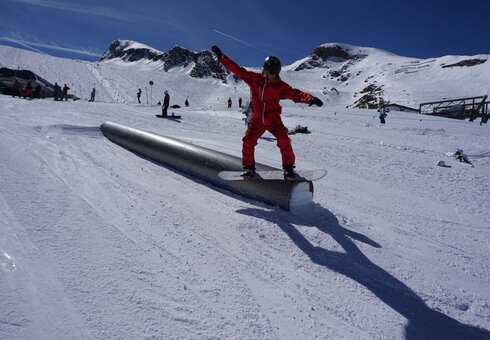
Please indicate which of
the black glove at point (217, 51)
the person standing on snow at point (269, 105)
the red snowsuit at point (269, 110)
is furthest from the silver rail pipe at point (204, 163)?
the black glove at point (217, 51)

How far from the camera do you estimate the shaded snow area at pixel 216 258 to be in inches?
78.2

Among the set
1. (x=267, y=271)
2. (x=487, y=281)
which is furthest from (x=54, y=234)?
(x=487, y=281)

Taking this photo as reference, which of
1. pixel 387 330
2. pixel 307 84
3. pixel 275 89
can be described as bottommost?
pixel 387 330

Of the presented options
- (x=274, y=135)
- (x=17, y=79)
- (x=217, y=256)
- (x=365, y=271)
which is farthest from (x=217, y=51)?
(x=17, y=79)

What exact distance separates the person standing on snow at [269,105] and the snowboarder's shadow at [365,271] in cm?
57

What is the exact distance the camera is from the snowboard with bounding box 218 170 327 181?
12.9ft

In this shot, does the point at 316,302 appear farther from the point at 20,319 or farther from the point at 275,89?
the point at 275,89

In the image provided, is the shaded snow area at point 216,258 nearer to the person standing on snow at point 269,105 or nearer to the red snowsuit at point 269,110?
the person standing on snow at point 269,105

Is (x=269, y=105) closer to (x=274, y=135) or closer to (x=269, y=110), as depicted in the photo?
(x=269, y=110)

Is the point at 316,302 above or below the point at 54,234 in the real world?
below

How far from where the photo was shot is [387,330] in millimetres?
2113

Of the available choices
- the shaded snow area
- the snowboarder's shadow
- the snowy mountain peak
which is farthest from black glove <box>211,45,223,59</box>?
the snowy mountain peak

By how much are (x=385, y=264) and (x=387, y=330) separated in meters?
0.91

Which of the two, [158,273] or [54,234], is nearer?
[158,273]
